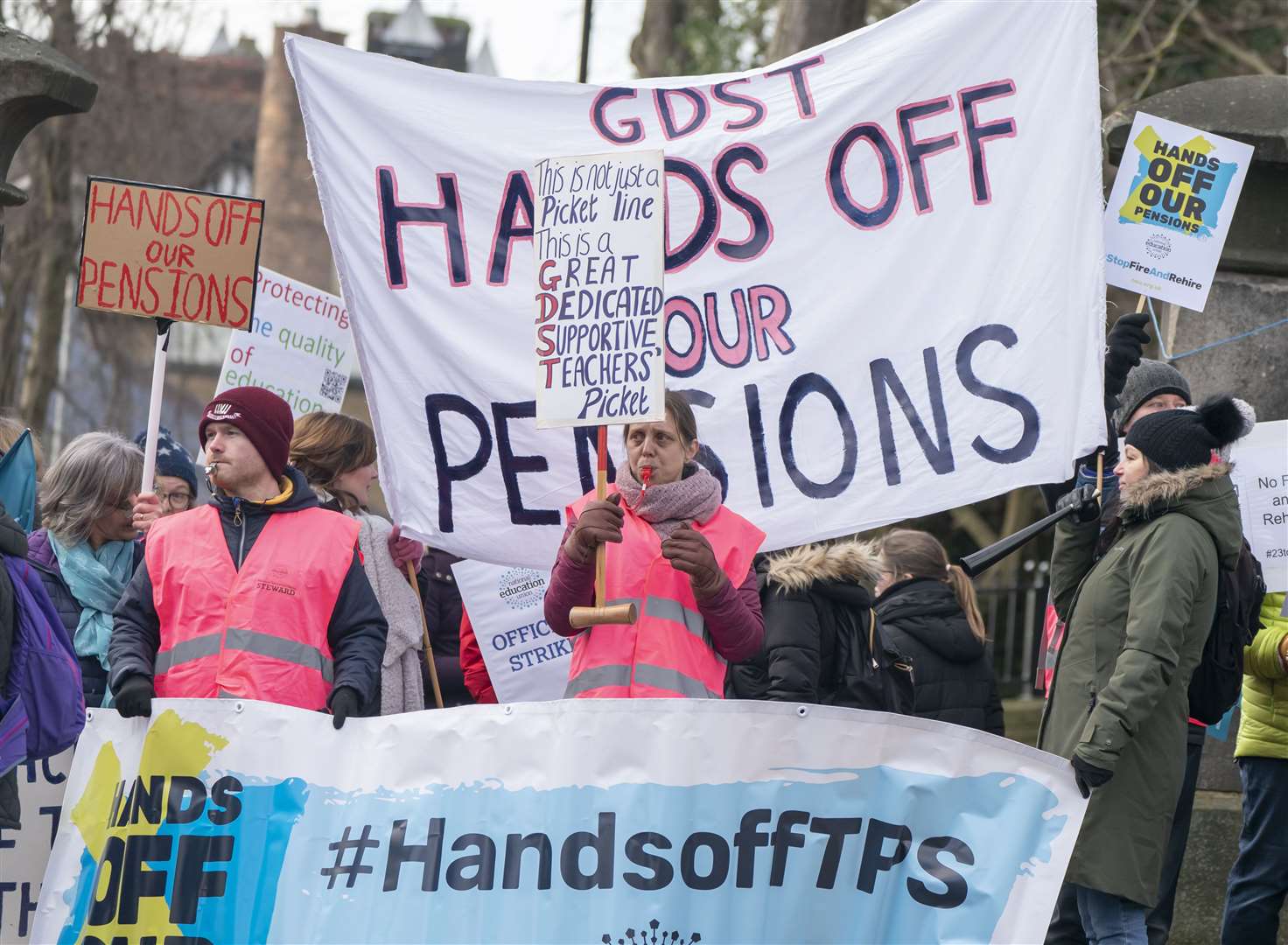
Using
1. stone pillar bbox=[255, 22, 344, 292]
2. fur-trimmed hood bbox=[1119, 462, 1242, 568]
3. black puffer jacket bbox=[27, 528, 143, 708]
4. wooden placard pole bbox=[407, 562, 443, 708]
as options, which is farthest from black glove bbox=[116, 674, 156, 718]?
stone pillar bbox=[255, 22, 344, 292]

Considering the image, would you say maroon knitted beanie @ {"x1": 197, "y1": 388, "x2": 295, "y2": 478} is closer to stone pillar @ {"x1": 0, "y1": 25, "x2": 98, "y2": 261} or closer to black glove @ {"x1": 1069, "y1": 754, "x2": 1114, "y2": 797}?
stone pillar @ {"x1": 0, "y1": 25, "x2": 98, "y2": 261}

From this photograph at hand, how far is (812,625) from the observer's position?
543cm

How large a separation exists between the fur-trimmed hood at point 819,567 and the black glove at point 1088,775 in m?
1.29

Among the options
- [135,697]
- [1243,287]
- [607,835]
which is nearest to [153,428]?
[135,697]

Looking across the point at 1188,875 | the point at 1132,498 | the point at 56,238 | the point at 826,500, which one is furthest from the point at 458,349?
the point at 56,238

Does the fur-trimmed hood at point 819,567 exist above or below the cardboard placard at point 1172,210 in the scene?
A: below

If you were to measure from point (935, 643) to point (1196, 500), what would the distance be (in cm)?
161

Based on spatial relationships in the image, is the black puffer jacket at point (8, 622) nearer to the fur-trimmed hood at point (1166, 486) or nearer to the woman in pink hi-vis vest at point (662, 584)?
the woman in pink hi-vis vest at point (662, 584)

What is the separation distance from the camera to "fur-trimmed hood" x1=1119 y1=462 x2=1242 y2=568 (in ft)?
15.6

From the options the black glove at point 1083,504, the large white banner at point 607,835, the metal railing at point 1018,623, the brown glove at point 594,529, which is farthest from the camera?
the metal railing at point 1018,623

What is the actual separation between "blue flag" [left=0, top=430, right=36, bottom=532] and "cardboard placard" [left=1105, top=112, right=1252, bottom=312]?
3.62m

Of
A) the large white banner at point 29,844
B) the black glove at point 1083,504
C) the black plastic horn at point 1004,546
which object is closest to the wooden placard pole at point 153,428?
the large white banner at point 29,844

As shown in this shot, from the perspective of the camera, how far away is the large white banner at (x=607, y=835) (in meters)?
4.22

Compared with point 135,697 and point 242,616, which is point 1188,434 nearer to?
point 242,616
